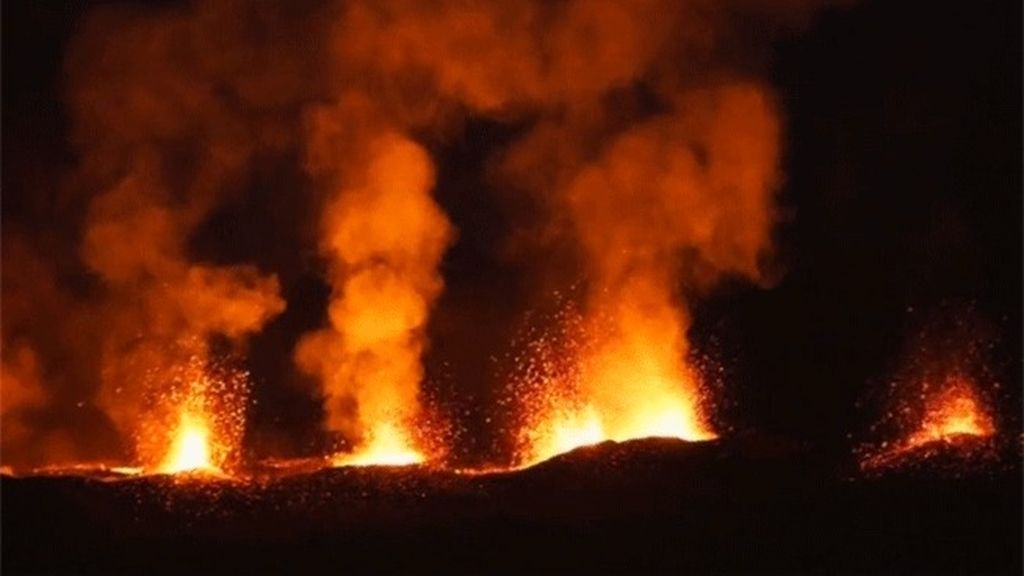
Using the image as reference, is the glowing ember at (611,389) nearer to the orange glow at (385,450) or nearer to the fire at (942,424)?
the orange glow at (385,450)

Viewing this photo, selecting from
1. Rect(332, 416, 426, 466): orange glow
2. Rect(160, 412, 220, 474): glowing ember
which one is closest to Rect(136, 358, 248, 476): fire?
Rect(160, 412, 220, 474): glowing ember

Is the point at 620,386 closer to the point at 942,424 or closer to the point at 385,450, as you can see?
the point at 385,450

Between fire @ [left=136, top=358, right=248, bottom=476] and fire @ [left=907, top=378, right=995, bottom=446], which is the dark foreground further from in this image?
fire @ [left=136, top=358, right=248, bottom=476]

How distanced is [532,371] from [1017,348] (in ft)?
33.1

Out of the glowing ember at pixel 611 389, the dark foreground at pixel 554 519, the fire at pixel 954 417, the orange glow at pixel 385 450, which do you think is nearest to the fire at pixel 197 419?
the orange glow at pixel 385 450

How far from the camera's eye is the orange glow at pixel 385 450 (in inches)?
955

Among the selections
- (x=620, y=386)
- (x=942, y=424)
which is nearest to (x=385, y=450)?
(x=620, y=386)

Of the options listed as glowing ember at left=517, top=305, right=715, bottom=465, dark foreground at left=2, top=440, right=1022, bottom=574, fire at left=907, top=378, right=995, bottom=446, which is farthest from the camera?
glowing ember at left=517, top=305, right=715, bottom=465

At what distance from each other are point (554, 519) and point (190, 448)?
9.89 metres

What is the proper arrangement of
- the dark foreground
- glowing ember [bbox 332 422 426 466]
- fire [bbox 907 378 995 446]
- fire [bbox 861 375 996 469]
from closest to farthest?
the dark foreground < fire [bbox 861 375 996 469] < fire [bbox 907 378 995 446] < glowing ember [bbox 332 422 426 466]

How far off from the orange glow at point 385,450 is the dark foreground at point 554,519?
2234 millimetres

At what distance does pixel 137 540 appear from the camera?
20375 mm

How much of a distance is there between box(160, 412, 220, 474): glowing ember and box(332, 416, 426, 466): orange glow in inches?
103

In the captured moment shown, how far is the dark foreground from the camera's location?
18.6m
